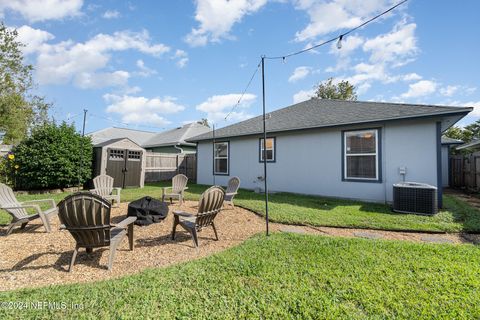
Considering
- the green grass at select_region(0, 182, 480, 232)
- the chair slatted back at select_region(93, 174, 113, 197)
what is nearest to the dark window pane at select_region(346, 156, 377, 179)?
the green grass at select_region(0, 182, 480, 232)

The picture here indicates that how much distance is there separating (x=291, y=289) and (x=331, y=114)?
25.8ft

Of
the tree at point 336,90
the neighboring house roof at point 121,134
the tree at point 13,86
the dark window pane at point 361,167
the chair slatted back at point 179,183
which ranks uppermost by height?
the tree at point 336,90

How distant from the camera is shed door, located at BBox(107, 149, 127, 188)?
1070cm

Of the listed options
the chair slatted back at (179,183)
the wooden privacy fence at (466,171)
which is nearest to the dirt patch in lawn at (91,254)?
the chair slatted back at (179,183)

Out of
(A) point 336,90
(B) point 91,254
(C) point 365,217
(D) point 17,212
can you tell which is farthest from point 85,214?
(A) point 336,90

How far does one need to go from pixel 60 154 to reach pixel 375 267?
11.4 metres

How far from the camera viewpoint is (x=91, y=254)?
350cm

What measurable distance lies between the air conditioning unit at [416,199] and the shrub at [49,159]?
39.2 ft

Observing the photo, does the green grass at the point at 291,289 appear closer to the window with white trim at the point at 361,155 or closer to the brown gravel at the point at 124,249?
the brown gravel at the point at 124,249

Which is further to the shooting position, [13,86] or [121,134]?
[121,134]

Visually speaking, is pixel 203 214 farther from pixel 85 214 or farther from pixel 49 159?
pixel 49 159

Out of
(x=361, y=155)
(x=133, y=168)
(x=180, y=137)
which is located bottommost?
(x=133, y=168)

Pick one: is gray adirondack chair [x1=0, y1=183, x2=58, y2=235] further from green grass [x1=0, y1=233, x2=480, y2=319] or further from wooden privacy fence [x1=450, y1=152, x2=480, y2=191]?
wooden privacy fence [x1=450, y1=152, x2=480, y2=191]

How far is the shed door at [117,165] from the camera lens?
1070cm
